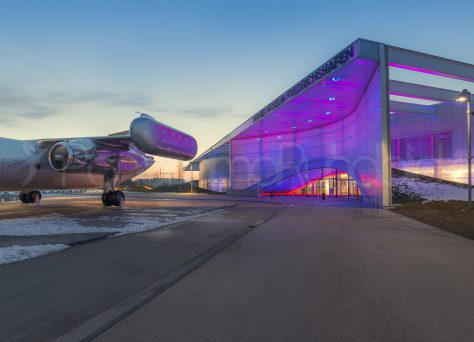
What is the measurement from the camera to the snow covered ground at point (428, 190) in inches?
1003

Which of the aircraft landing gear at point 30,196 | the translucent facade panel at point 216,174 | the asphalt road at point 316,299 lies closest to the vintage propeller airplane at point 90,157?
the aircraft landing gear at point 30,196

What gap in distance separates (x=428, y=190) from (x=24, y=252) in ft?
97.3

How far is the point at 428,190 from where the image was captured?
28094 millimetres

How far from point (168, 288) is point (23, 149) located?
51.2 ft

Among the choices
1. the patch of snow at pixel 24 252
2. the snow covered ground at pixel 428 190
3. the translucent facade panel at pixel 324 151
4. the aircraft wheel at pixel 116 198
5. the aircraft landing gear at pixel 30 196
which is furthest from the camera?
the snow covered ground at pixel 428 190

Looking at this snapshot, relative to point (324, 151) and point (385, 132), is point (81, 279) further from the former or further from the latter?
point (324, 151)

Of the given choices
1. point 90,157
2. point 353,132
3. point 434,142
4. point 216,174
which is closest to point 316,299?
point 90,157

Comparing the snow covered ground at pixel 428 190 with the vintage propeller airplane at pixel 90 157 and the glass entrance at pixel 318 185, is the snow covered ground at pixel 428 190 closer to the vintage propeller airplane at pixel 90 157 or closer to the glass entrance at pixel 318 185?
the glass entrance at pixel 318 185

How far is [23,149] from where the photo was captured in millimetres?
16672

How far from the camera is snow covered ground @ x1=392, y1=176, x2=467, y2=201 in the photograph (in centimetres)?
2547

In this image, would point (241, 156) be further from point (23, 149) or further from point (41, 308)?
point (41, 308)

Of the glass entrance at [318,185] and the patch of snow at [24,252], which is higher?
the glass entrance at [318,185]

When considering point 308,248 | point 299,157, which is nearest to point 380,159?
point 308,248

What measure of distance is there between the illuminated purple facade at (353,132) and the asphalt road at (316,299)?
17.0 metres
